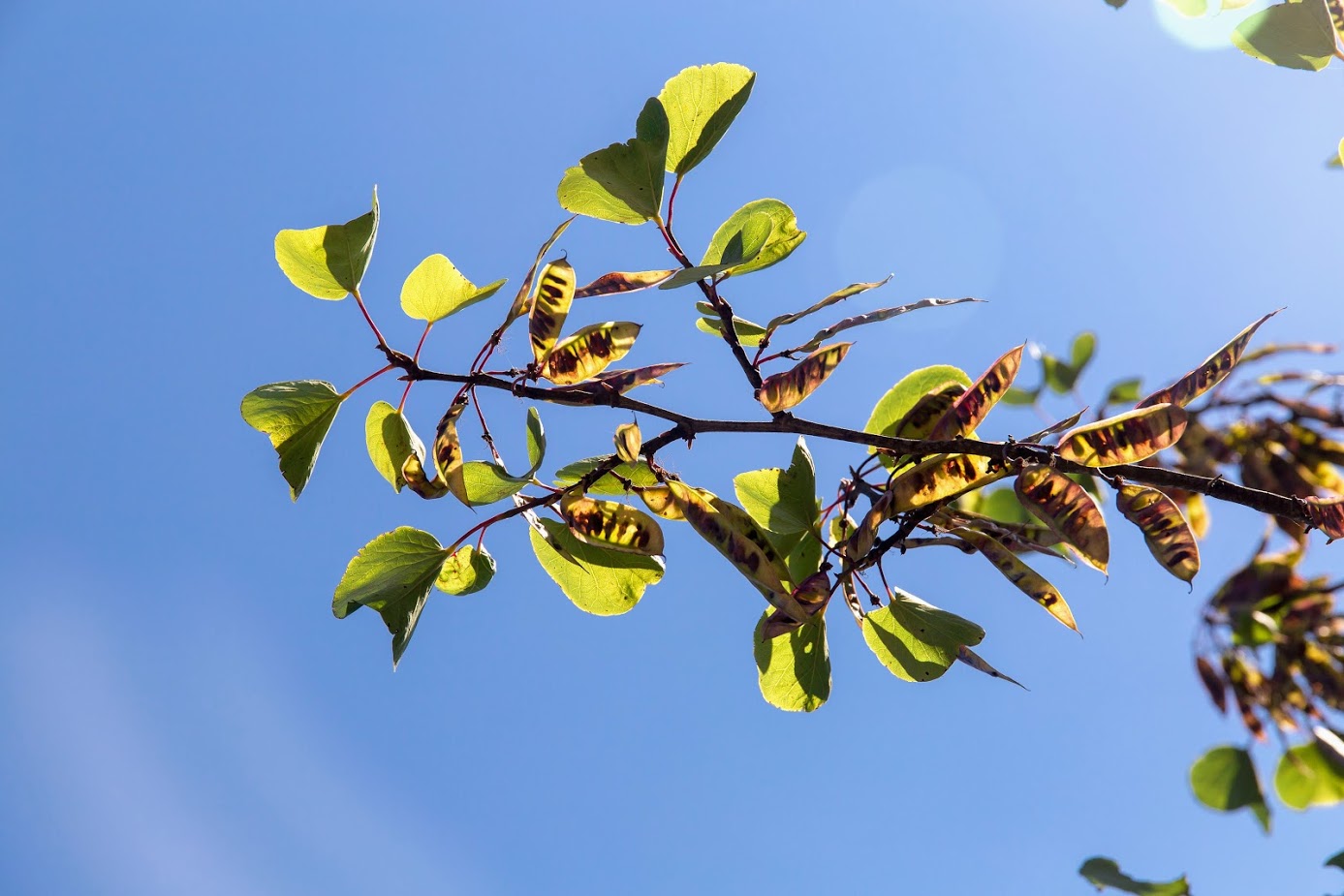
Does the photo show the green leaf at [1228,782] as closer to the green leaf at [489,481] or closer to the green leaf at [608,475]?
the green leaf at [608,475]

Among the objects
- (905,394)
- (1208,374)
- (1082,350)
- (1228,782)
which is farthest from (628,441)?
(1082,350)

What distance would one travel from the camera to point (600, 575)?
1.67 m

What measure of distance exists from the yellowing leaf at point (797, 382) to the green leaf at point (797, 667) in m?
0.45

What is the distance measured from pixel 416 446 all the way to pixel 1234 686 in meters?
2.65

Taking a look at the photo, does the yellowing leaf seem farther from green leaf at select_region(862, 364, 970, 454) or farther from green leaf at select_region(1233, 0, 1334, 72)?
green leaf at select_region(1233, 0, 1334, 72)

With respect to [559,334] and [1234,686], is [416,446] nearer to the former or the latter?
[559,334]

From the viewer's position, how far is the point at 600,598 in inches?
66.9

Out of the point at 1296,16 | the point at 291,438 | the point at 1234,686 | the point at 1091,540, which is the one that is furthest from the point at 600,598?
the point at 1234,686

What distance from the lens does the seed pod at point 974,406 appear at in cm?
139

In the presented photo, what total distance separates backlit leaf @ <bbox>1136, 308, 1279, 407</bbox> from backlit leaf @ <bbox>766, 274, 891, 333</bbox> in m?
0.46

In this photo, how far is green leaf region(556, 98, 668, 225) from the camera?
1448 millimetres

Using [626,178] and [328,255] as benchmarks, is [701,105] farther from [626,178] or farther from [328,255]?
[328,255]

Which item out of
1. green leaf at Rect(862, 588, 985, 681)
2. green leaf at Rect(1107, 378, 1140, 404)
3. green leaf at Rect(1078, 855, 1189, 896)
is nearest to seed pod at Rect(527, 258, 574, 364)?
green leaf at Rect(862, 588, 985, 681)

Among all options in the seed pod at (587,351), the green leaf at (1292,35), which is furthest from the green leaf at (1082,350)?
the seed pod at (587,351)
